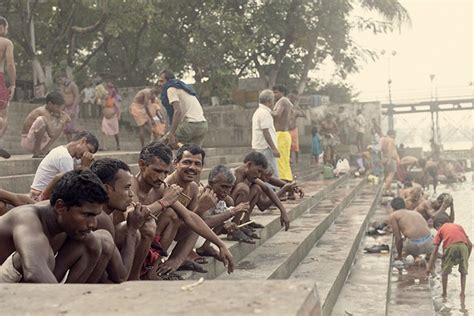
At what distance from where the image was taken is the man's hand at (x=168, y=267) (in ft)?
12.5

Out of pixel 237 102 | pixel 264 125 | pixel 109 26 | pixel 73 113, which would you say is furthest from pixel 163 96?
pixel 237 102

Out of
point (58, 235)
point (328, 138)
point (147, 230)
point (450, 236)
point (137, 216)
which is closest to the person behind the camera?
point (58, 235)

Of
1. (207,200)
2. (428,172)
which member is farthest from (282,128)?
(428,172)

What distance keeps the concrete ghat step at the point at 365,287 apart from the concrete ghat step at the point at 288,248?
54 cm

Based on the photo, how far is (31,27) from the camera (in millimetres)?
16375

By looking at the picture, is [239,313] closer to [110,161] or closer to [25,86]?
[110,161]

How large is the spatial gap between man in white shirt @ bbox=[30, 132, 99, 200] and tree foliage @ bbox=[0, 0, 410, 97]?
10.7 m

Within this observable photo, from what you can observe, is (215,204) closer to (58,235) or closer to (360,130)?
(58,235)

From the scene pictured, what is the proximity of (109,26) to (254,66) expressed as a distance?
555cm

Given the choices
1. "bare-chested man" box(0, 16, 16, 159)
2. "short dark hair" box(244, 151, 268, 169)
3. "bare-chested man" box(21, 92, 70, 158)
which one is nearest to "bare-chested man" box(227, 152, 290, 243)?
"short dark hair" box(244, 151, 268, 169)

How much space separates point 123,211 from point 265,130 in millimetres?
4295

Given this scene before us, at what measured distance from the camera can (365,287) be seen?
5.67m

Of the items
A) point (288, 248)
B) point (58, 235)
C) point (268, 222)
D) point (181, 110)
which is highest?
point (181, 110)

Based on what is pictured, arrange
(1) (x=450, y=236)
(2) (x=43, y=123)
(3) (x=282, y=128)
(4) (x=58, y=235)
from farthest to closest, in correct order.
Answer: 1. (3) (x=282, y=128)
2. (1) (x=450, y=236)
3. (2) (x=43, y=123)
4. (4) (x=58, y=235)
